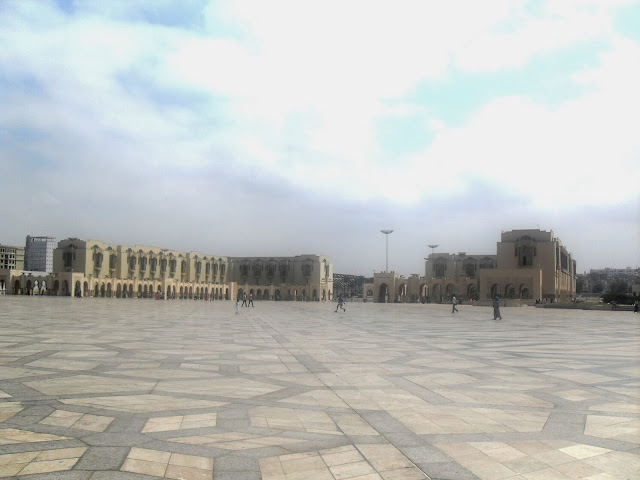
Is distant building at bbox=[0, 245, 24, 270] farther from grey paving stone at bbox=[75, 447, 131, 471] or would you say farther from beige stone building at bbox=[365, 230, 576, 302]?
grey paving stone at bbox=[75, 447, 131, 471]

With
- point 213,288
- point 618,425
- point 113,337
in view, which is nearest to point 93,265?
point 213,288

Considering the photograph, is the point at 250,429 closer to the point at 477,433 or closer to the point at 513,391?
the point at 477,433

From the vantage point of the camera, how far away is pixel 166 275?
8725 centimetres

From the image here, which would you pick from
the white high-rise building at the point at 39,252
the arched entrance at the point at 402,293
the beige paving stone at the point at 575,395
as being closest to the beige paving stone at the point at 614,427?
the beige paving stone at the point at 575,395

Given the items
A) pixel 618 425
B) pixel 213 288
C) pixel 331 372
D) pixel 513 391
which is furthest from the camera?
pixel 213 288

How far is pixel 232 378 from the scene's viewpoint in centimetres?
749

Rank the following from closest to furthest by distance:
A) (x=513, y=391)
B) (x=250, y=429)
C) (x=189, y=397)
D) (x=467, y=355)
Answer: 1. (x=250, y=429)
2. (x=189, y=397)
3. (x=513, y=391)
4. (x=467, y=355)

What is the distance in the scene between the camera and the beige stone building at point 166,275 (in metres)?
70.4

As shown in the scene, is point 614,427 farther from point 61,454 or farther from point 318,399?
point 61,454

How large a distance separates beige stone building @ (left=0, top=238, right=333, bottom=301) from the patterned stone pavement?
58398 millimetres

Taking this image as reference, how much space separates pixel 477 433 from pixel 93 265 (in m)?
81.5

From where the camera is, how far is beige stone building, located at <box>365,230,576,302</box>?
61.2 metres

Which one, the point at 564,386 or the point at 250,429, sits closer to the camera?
the point at 250,429

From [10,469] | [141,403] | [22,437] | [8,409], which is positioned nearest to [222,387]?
[141,403]
